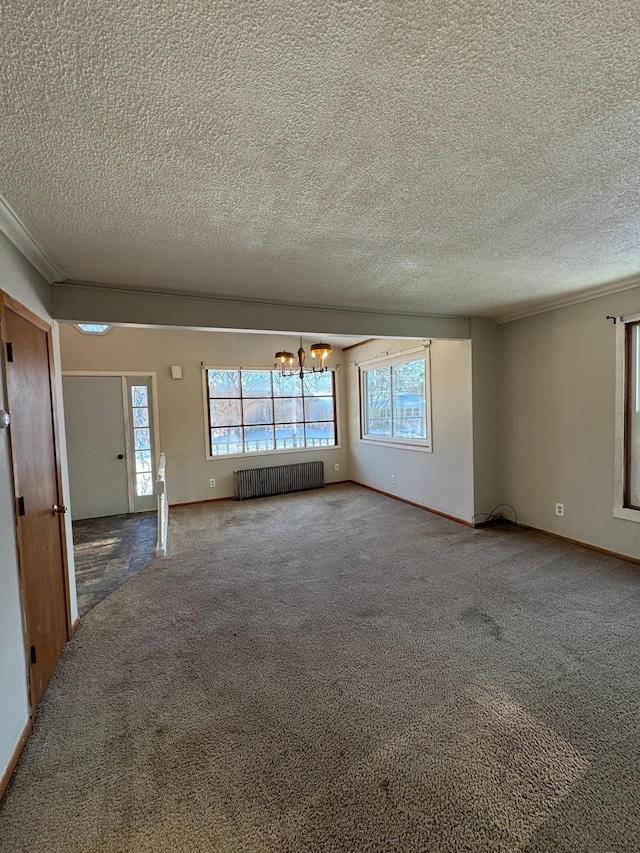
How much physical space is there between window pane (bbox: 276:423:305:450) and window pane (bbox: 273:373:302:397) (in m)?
0.56

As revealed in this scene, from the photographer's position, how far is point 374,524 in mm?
4723

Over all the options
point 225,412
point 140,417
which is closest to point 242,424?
point 225,412

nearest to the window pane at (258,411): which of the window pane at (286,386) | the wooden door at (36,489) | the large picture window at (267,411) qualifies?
the large picture window at (267,411)

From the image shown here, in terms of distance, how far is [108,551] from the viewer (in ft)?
13.4

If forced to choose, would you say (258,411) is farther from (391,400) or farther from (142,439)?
(391,400)

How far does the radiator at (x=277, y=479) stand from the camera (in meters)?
6.22

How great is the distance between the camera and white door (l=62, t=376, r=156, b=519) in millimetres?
5301

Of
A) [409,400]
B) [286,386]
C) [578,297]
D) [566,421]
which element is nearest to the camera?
[578,297]

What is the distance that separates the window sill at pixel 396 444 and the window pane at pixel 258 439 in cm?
163

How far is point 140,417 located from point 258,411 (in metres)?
1.86

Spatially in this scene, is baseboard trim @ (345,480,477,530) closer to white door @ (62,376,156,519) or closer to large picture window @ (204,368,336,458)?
large picture window @ (204,368,336,458)

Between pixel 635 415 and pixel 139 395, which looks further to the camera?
pixel 139 395

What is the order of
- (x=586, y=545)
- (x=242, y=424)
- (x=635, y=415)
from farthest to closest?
(x=242, y=424) < (x=586, y=545) < (x=635, y=415)

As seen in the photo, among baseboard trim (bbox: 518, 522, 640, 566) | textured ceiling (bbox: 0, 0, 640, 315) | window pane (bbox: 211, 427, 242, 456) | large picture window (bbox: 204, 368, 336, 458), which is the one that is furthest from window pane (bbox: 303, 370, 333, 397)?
textured ceiling (bbox: 0, 0, 640, 315)
